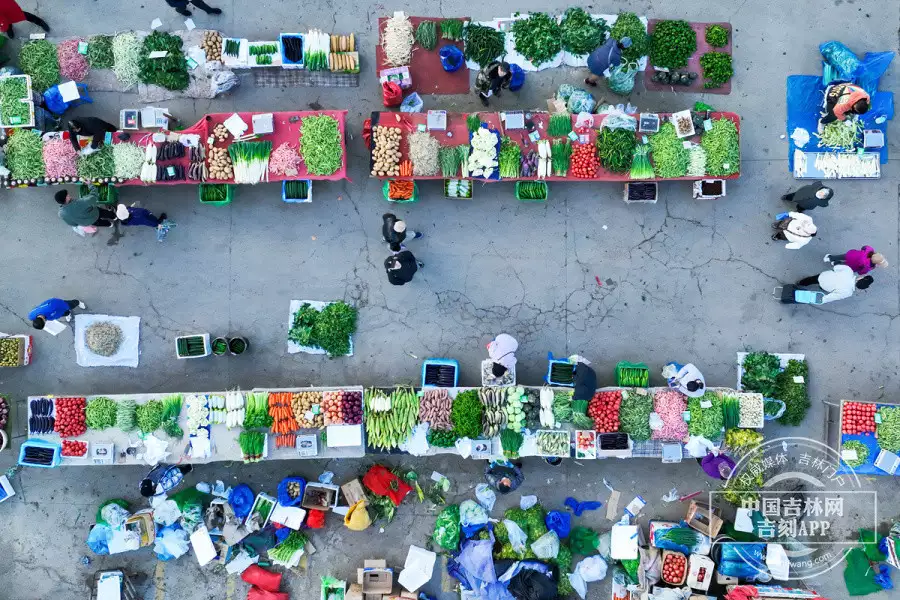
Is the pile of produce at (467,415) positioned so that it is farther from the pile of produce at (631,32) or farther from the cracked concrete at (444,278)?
the pile of produce at (631,32)

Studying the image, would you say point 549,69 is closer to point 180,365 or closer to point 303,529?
point 180,365

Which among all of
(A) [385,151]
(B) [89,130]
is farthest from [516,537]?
(B) [89,130]

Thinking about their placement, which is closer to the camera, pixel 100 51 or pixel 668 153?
pixel 668 153

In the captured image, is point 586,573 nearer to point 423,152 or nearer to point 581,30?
point 423,152

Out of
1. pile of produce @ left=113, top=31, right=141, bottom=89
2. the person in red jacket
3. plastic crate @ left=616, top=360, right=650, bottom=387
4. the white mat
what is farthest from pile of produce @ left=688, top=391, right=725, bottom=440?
the person in red jacket

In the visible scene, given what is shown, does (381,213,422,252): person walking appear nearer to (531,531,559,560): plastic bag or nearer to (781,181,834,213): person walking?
(531,531,559,560): plastic bag

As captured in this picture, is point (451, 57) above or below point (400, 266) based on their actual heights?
above
